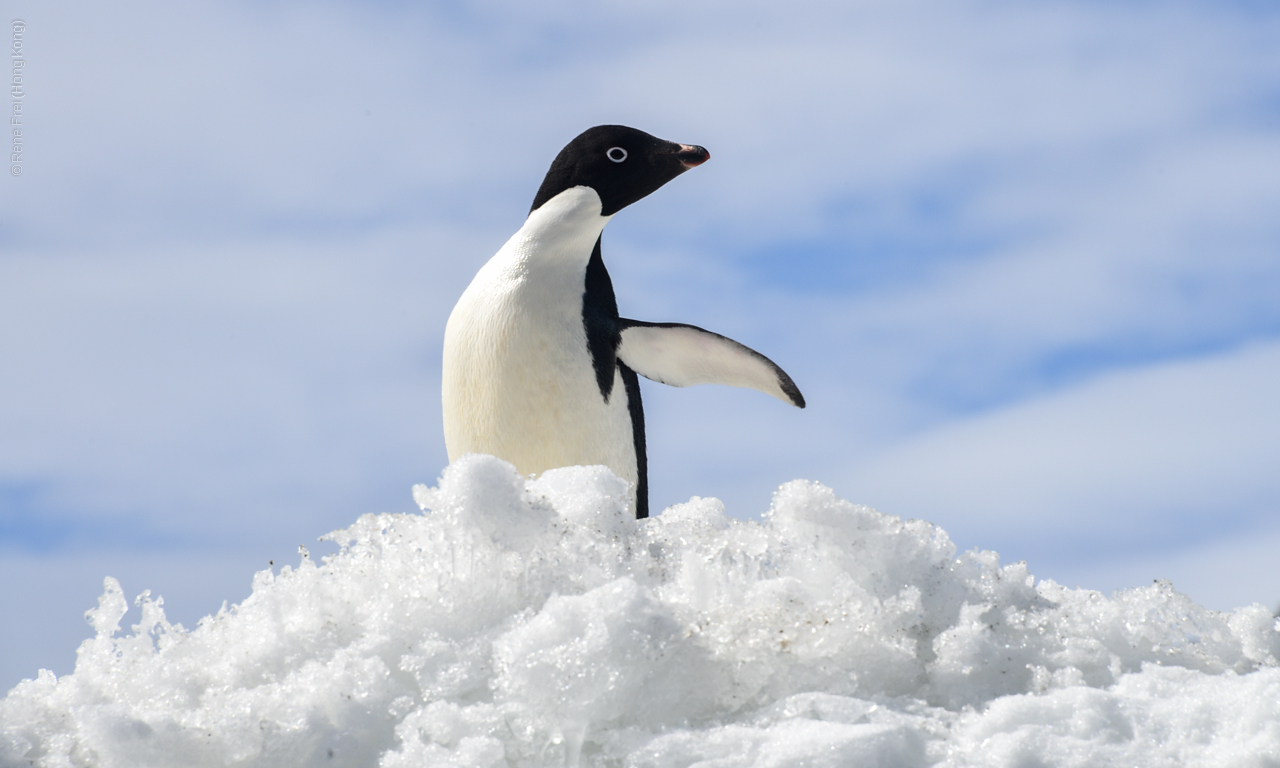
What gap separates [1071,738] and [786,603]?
19.4 inches

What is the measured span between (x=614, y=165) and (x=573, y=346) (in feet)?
Answer: 2.84

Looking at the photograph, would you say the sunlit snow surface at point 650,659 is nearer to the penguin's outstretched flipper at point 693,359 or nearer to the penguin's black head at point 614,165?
the penguin's outstretched flipper at point 693,359

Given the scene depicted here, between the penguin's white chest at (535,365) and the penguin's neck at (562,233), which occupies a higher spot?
the penguin's neck at (562,233)

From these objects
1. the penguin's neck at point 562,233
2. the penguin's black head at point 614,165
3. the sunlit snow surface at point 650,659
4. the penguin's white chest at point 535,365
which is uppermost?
the penguin's black head at point 614,165

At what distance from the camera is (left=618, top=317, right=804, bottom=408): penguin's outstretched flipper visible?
4090 mm

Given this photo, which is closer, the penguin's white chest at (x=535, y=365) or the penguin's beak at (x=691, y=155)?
the penguin's white chest at (x=535, y=365)

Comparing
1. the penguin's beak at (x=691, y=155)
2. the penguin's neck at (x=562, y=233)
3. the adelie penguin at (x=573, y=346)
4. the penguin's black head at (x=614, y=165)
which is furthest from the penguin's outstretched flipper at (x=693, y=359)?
the penguin's beak at (x=691, y=155)

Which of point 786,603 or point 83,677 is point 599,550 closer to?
point 786,603

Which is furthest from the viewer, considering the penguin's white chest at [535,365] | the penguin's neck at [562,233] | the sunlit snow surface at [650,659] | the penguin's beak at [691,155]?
the penguin's beak at [691,155]

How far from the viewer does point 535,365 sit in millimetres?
3709

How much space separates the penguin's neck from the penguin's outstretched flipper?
1.17 feet

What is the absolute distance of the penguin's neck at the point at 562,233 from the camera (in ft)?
12.9

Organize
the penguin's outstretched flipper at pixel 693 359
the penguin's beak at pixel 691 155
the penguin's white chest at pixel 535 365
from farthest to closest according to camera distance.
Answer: the penguin's beak at pixel 691 155 → the penguin's outstretched flipper at pixel 693 359 → the penguin's white chest at pixel 535 365

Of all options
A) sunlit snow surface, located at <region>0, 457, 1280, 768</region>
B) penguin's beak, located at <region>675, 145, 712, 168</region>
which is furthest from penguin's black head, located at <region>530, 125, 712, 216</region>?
sunlit snow surface, located at <region>0, 457, 1280, 768</region>
